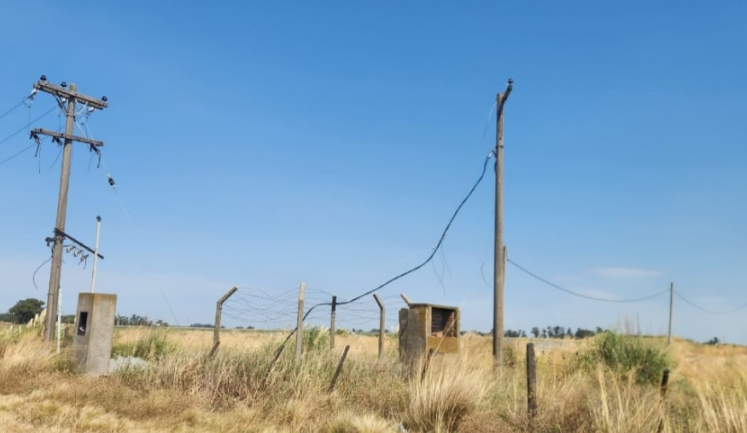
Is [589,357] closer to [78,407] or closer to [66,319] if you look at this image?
[78,407]

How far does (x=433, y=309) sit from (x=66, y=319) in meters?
22.5

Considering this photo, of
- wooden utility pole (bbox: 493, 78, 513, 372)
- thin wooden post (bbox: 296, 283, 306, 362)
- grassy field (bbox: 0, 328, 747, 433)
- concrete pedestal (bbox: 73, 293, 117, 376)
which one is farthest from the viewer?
concrete pedestal (bbox: 73, 293, 117, 376)

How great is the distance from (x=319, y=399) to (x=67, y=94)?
45.1ft

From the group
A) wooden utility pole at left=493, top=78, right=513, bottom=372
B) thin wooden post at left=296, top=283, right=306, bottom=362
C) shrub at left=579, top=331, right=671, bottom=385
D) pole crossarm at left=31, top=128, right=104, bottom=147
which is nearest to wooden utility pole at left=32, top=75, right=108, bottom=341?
pole crossarm at left=31, top=128, right=104, bottom=147

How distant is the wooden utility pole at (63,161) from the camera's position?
18359 millimetres

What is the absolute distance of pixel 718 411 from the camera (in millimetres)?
7738

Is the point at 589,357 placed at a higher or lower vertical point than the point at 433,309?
lower

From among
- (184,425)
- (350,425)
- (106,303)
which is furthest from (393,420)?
(106,303)

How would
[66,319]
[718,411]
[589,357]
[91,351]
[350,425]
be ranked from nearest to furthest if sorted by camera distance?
[718,411] → [350,425] → [91,351] → [589,357] → [66,319]

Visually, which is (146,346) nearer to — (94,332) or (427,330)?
(94,332)

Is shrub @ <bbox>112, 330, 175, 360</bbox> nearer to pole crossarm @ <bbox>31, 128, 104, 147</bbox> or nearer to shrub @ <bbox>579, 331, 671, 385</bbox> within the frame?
pole crossarm @ <bbox>31, 128, 104, 147</bbox>

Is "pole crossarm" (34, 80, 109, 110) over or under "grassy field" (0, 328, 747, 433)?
over

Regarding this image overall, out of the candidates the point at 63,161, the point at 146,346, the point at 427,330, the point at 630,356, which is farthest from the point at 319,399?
the point at 63,161

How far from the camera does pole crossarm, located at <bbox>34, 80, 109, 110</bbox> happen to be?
62.0 ft
